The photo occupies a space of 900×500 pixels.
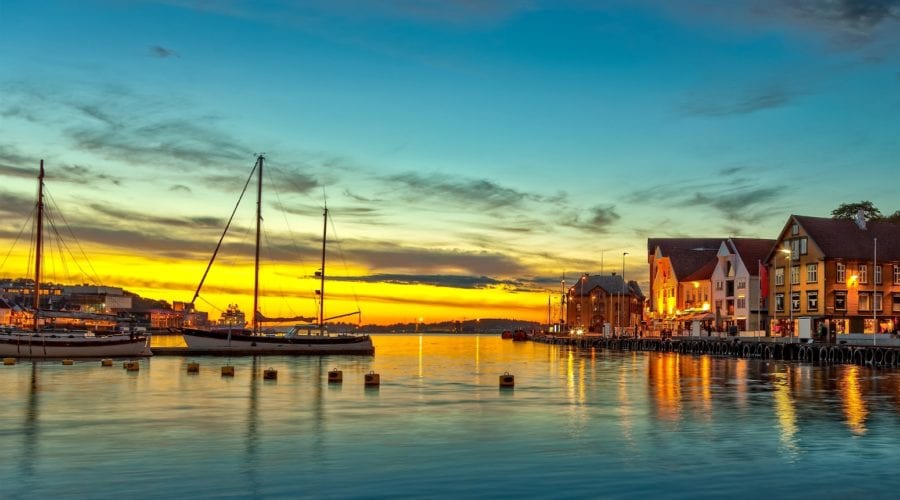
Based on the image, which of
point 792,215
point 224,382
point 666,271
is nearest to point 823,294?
point 792,215

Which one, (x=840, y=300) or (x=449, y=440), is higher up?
(x=840, y=300)

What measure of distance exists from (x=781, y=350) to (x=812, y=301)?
10.9m

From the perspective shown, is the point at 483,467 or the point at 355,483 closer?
the point at 355,483

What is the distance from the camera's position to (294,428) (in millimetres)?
34062

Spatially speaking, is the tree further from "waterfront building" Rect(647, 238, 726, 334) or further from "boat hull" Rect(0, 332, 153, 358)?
"boat hull" Rect(0, 332, 153, 358)

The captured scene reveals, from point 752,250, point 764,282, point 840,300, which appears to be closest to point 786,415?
point 840,300

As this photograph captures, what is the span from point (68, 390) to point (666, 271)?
114636 mm

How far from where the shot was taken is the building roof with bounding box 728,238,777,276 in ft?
405

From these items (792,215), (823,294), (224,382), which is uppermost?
(792,215)

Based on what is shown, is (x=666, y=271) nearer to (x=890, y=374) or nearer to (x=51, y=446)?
(x=890, y=374)

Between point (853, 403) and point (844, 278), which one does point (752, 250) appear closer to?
point (844, 278)

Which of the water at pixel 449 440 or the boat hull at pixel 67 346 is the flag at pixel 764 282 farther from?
the boat hull at pixel 67 346

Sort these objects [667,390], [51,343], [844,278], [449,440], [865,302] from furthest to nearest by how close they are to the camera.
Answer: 1. [865,302]
2. [844,278]
3. [51,343]
4. [667,390]
5. [449,440]

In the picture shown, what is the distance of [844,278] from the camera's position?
100 m
